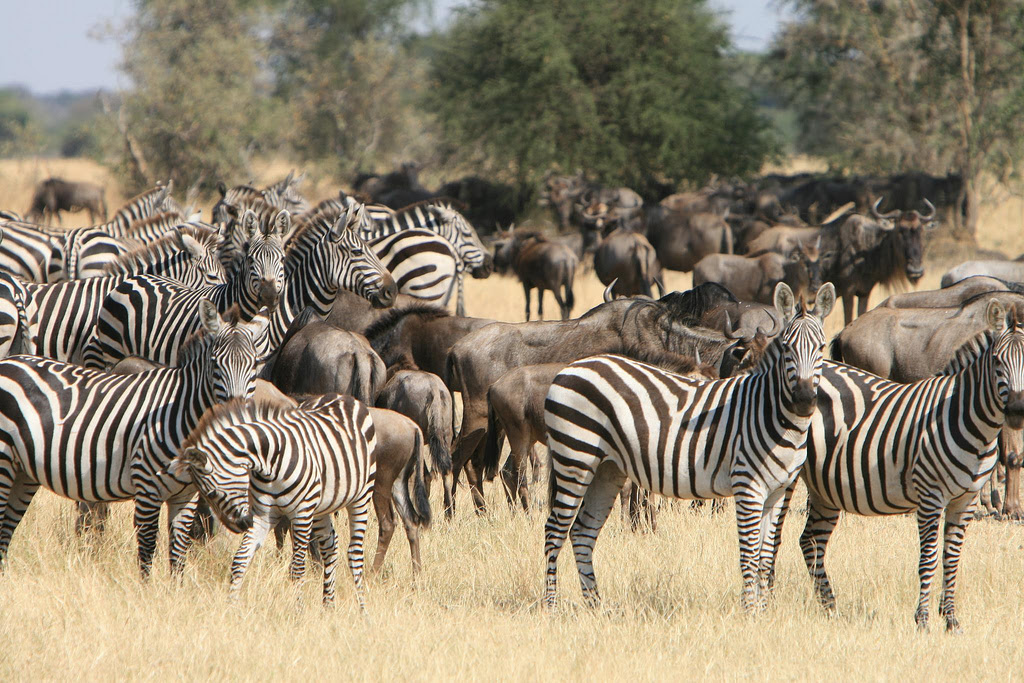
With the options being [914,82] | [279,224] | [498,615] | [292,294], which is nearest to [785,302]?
[498,615]

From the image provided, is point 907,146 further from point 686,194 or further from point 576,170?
point 576,170

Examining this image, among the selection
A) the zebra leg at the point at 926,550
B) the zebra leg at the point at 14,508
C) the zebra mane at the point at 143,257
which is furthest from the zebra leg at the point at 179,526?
the zebra mane at the point at 143,257

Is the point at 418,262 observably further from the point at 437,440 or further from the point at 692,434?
the point at 692,434

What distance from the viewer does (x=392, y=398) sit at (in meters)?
8.11

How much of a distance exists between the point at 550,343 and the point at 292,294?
207 centimetres

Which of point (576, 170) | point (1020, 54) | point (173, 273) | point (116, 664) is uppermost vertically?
point (1020, 54)

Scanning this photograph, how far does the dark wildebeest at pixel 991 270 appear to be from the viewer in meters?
13.0

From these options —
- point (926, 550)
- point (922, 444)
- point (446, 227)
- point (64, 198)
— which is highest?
point (64, 198)

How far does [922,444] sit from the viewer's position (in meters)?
5.70

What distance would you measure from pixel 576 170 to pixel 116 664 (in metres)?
24.4

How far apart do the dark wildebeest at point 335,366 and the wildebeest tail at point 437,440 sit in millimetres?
552

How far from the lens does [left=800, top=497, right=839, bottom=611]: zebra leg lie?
6160mm

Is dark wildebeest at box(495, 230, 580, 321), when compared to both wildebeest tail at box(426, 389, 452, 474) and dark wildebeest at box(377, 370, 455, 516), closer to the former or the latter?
dark wildebeest at box(377, 370, 455, 516)

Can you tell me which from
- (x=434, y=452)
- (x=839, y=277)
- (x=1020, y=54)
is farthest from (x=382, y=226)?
(x=1020, y=54)
